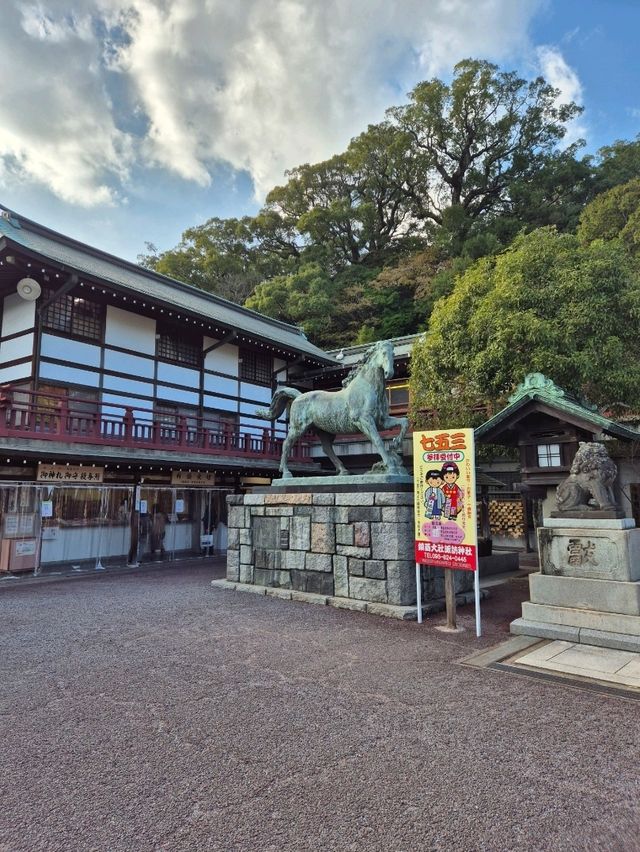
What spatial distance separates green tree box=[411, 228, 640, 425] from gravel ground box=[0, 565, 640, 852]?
6473 mm

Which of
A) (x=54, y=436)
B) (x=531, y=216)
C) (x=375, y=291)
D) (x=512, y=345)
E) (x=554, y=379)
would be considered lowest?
(x=54, y=436)

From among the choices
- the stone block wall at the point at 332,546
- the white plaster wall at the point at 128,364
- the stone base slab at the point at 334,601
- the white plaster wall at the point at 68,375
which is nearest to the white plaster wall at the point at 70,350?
the white plaster wall at the point at 68,375

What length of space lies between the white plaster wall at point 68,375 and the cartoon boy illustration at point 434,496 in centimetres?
1086

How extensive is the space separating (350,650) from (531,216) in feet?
92.0

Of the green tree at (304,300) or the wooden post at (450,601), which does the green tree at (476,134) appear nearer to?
the green tree at (304,300)

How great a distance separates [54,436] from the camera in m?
11.0

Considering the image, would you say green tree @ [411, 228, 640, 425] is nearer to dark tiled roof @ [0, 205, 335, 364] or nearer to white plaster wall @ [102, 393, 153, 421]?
dark tiled roof @ [0, 205, 335, 364]

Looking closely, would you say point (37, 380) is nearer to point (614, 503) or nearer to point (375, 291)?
point (614, 503)

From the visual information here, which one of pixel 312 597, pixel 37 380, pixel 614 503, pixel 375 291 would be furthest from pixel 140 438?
pixel 375 291

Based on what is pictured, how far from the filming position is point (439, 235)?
2800 centimetres

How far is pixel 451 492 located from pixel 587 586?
182 centimetres

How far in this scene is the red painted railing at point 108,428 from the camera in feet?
35.7

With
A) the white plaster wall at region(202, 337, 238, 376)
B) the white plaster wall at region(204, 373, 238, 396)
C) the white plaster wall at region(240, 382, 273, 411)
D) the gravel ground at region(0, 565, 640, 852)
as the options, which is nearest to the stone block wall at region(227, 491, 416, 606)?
the gravel ground at region(0, 565, 640, 852)

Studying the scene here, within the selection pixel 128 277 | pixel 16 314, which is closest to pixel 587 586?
A: pixel 16 314
